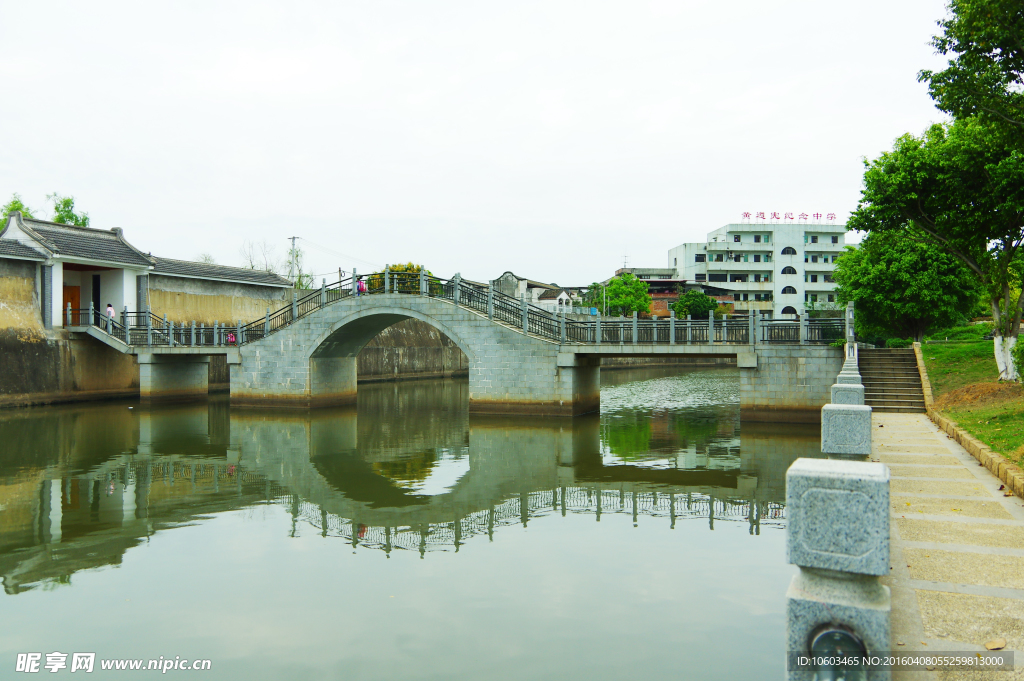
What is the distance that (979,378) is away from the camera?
18266 mm

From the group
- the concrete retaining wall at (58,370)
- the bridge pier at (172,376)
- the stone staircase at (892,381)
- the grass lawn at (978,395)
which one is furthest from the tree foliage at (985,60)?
the concrete retaining wall at (58,370)

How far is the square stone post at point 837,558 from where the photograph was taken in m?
3.06

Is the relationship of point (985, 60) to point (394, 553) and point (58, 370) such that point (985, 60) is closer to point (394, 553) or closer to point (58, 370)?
point (394, 553)

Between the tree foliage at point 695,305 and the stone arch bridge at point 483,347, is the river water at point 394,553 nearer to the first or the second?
the stone arch bridge at point 483,347

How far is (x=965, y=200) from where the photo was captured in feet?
51.5

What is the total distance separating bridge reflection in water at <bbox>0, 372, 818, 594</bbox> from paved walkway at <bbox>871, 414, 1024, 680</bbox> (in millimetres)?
2474

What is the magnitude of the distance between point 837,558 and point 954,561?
3187 mm

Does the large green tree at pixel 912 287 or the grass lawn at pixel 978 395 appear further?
the large green tree at pixel 912 287

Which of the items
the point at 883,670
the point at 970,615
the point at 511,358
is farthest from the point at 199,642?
the point at 511,358

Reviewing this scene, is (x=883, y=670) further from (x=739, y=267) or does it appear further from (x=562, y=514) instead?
(x=739, y=267)

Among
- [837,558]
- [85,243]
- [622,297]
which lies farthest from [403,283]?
[622,297]

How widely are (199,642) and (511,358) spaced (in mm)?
16108

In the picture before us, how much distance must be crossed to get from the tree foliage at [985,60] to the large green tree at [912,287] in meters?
12.3
